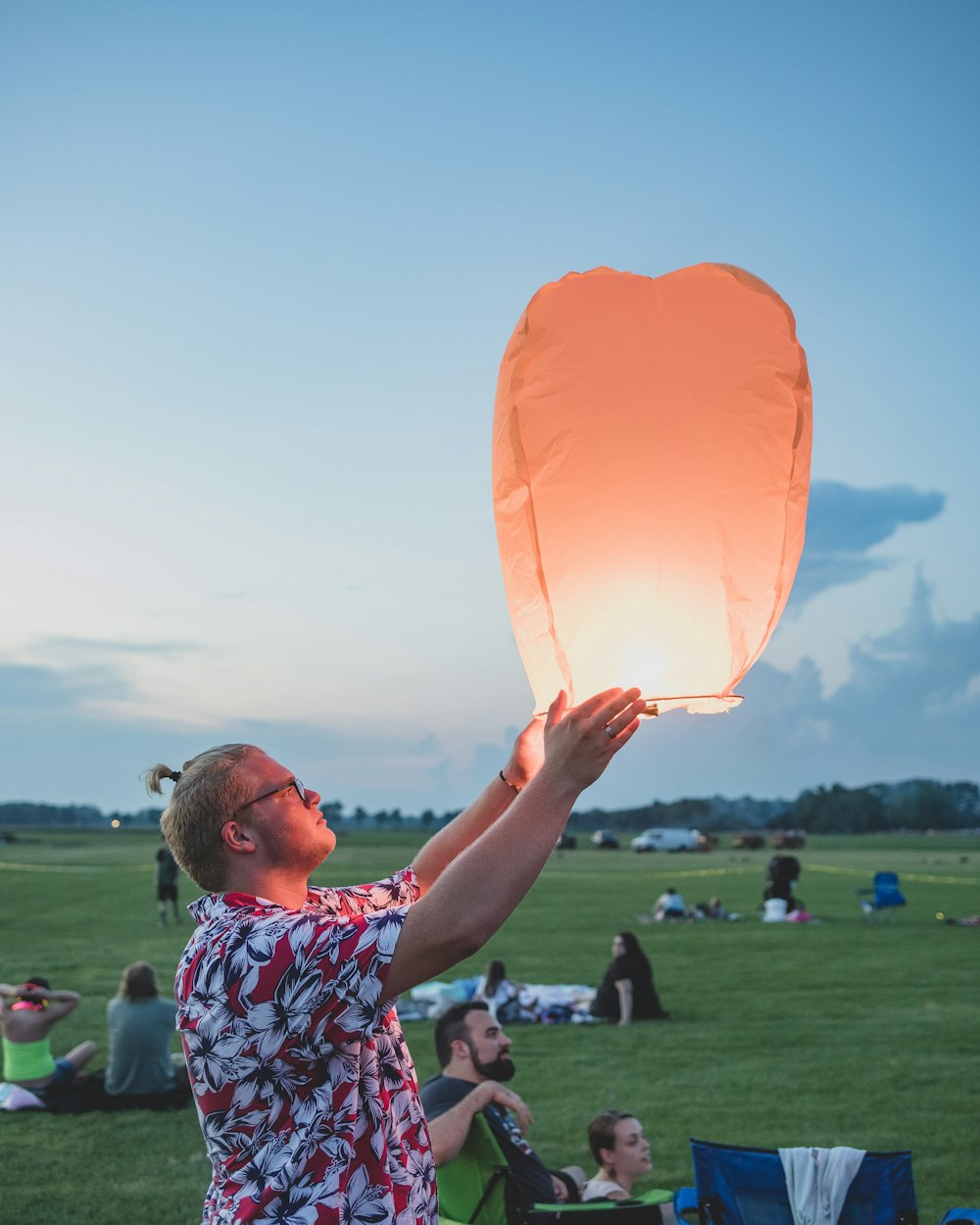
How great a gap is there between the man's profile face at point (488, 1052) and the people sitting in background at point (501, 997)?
7431 millimetres

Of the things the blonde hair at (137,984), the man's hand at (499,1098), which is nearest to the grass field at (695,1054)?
the blonde hair at (137,984)

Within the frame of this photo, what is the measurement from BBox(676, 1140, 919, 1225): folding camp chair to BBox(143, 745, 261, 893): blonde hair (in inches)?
132

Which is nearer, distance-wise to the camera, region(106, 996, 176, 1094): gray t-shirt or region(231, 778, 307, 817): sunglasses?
region(231, 778, 307, 817): sunglasses

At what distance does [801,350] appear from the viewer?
2043 millimetres

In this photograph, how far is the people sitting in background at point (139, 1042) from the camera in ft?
30.4

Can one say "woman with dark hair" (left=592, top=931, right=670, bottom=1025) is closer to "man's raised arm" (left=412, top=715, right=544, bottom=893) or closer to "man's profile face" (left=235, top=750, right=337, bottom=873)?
"man's raised arm" (left=412, top=715, right=544, bottom=893)

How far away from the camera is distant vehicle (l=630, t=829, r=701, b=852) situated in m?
73.4

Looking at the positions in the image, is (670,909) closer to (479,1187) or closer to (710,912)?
(710,912)

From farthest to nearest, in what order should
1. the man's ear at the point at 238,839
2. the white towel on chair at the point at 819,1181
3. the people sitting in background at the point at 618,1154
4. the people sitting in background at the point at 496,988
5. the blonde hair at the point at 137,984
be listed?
the people sitting in background at the point at 496,988
the blonde hair at the point at 137,984
the people sitting in background at the point at 618,1154
the white towel on chair at the point at 819,1181
the man's ear at the point at 238,839

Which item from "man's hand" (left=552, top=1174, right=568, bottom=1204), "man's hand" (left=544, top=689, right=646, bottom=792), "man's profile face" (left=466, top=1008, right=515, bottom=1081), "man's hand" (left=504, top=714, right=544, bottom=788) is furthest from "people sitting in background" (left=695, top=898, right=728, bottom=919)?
"man's hand" (left=544, top=689, right=646, bottom=792)

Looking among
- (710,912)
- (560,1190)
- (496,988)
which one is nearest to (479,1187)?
(560,1190)

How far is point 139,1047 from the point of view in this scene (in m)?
9.43

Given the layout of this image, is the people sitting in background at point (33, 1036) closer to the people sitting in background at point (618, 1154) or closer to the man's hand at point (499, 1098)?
the people sitting in background at point (618, 1154)

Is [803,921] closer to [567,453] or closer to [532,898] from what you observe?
[532,898]
